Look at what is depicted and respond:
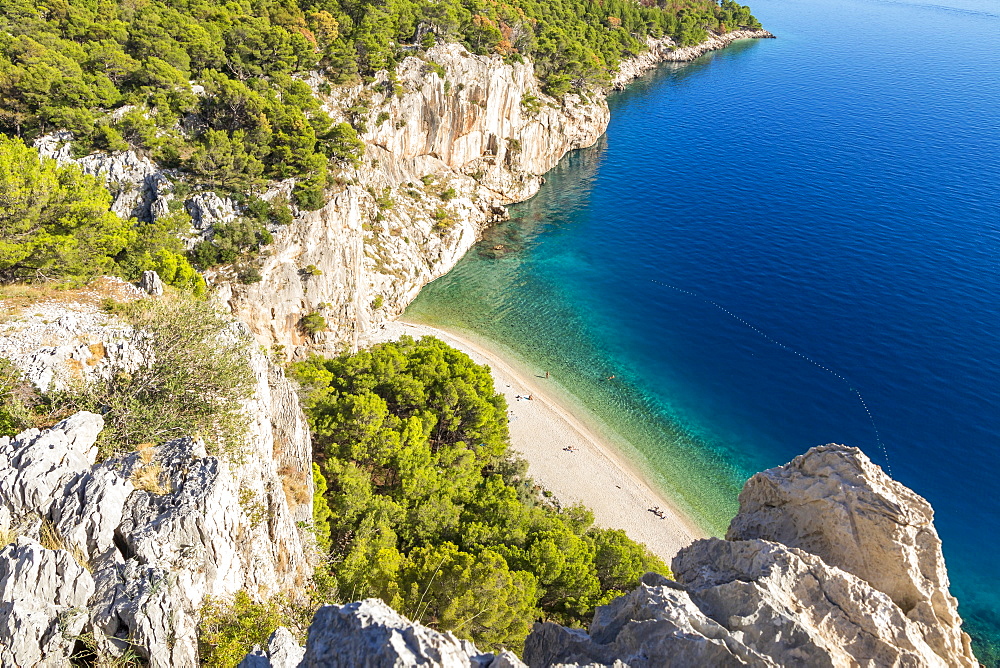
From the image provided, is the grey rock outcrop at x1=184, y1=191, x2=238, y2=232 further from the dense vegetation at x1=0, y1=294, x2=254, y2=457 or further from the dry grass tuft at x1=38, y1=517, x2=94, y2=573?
the dry grass tuft at x1=38, y1=517, x2=94, y2=573

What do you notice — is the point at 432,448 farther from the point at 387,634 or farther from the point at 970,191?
the point at 970,191

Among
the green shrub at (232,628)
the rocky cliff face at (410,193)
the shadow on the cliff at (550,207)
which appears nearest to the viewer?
the green shrub at (232,628)

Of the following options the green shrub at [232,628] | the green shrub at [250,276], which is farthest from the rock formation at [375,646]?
the green shrub at [250,276]

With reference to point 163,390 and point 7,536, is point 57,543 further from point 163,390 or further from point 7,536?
point 163,390

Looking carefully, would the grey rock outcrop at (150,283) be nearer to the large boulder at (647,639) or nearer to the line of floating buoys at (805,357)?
the large boulder at (647,639)

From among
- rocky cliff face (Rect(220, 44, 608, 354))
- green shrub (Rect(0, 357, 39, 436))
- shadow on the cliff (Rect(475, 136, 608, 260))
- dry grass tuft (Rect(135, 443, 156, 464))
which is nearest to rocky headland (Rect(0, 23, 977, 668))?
dry grass tuft (Rect(135, 443, 156, 464))

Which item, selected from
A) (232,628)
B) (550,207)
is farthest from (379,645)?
(550,207)
